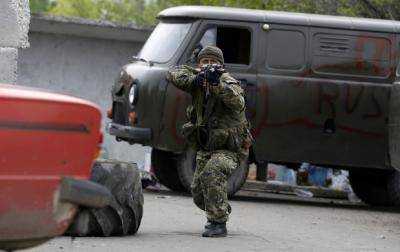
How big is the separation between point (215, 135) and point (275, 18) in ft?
14.0

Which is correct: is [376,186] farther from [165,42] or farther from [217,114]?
[217,114]

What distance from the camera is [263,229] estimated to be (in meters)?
10.9

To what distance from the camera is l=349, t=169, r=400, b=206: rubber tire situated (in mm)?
14406

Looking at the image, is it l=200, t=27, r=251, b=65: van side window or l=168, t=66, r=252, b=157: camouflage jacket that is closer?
l=168, t=66, r=252, b=157: camouflage jacket

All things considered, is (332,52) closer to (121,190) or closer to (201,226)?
(201,226)

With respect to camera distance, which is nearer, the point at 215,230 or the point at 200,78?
the point at 200,78

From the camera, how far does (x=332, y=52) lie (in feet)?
45.5

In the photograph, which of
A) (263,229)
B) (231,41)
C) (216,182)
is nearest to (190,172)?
(231,41)

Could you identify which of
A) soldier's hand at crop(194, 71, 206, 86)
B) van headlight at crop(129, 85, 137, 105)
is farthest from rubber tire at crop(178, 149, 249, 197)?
soldier's hand at crop(194, 71, 206, 86)

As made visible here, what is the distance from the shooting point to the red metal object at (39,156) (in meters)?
5.24

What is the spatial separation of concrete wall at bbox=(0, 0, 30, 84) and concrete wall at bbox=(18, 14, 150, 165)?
8847 mm

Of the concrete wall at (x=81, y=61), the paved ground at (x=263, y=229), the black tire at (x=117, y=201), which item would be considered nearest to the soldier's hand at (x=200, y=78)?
the black tire at (x=117, y=201)

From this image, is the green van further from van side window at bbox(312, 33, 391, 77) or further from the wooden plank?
the wooden plank

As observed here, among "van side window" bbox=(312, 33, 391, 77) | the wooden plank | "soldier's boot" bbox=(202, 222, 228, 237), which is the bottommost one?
the wooden plank
